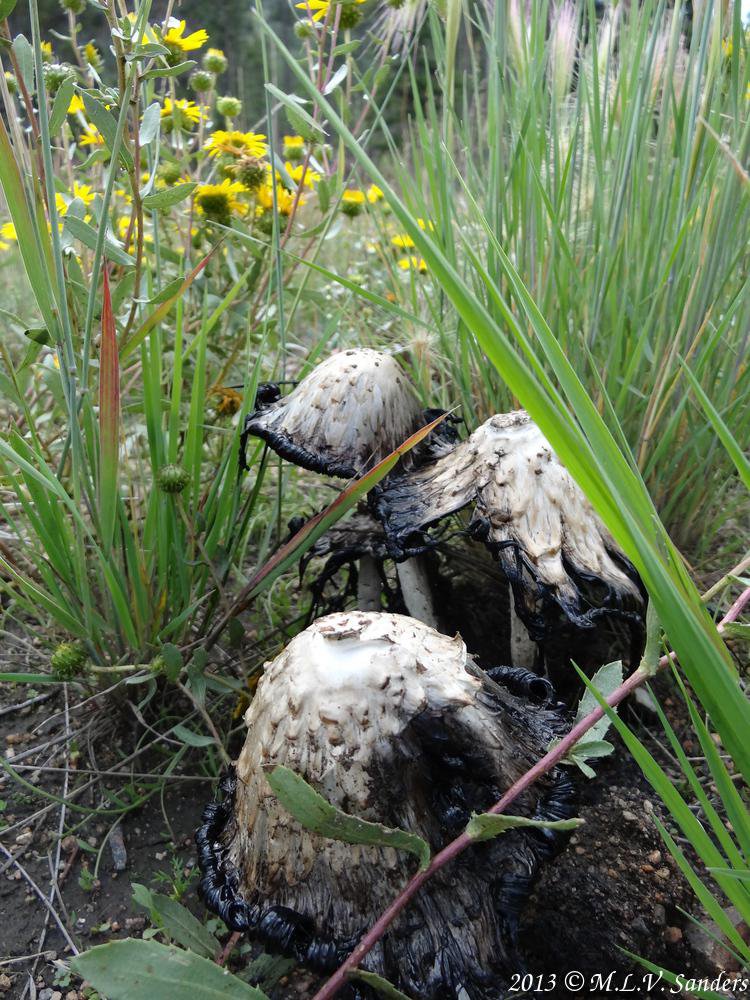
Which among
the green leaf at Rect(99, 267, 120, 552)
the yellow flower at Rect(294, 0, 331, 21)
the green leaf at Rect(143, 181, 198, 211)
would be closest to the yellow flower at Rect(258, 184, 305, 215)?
the yellow flower at Rect(294, 0, 331, 21)

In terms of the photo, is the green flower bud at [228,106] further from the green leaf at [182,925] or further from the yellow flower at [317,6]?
the green leaf at [182,925]

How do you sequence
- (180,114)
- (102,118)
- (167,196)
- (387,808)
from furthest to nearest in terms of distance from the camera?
(180,114), (167,196), (102,118), (387,808)

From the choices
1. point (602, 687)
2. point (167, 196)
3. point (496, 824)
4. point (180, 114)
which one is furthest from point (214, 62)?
point (496, 824)

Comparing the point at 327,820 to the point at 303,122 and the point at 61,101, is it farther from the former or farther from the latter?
the point at 303,122

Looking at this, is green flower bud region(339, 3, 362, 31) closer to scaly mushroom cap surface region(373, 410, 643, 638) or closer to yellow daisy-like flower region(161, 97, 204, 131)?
yellow daisy-like flower region(161, 97, 204, 131)

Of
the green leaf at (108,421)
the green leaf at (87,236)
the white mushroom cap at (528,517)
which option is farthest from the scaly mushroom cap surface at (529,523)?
the green leaf at (87,236)

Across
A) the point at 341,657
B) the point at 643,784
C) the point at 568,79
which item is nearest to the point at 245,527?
the point at 341,657
